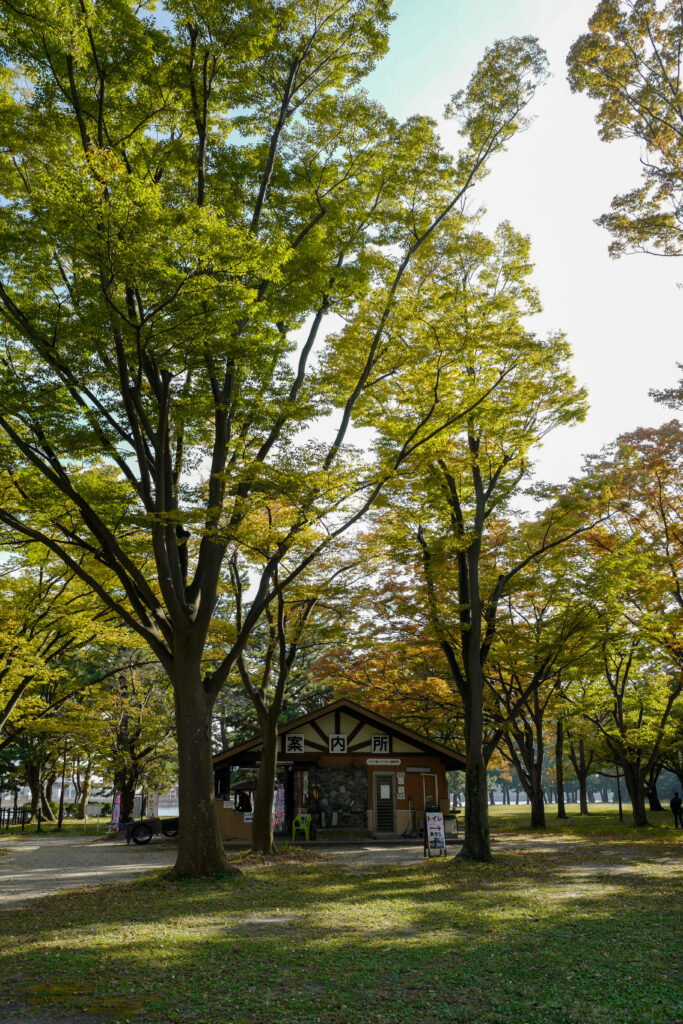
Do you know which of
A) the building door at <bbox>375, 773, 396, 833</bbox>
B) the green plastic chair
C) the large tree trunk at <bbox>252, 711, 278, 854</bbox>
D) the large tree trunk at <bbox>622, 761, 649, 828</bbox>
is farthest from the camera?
the large tree trunk at <bbox>622, 761, 649, 828</bbox>

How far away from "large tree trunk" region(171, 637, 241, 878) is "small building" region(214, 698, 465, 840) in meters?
11.8

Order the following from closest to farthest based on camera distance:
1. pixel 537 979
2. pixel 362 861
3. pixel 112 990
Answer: pixel 112 990
pixel 537 979
pixel 362 861

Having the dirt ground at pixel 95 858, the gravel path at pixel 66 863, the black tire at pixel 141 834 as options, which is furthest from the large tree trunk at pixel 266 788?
the black tire at pixel 141 834

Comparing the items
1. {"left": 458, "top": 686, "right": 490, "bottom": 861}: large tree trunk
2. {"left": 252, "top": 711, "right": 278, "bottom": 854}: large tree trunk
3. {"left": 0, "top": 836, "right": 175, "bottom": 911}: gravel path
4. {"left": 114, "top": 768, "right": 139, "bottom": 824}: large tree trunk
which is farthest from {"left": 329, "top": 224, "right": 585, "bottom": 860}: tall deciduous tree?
{"left": 114, "top": 768, "right": 139, "bottom": 824}: large tree trunk

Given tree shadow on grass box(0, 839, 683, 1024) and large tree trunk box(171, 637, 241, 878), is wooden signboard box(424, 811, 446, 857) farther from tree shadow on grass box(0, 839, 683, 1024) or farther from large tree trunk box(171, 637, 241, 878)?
large tree trunk box(171, 637, 241, 878)

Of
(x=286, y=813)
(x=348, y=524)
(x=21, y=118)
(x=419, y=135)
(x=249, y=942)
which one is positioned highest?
(x=419, y=135)

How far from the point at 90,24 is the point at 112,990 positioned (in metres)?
10.4

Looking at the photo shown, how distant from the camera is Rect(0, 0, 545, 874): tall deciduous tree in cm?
899

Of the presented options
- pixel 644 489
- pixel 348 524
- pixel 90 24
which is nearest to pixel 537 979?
pixel 348 524

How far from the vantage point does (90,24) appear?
8.84 meters

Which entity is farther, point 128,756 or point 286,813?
point 128,756

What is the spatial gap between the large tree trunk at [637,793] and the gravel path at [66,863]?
16382mm

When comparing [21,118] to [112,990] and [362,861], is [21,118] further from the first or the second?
[362,861]

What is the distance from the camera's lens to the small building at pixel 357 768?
76.8 ft
